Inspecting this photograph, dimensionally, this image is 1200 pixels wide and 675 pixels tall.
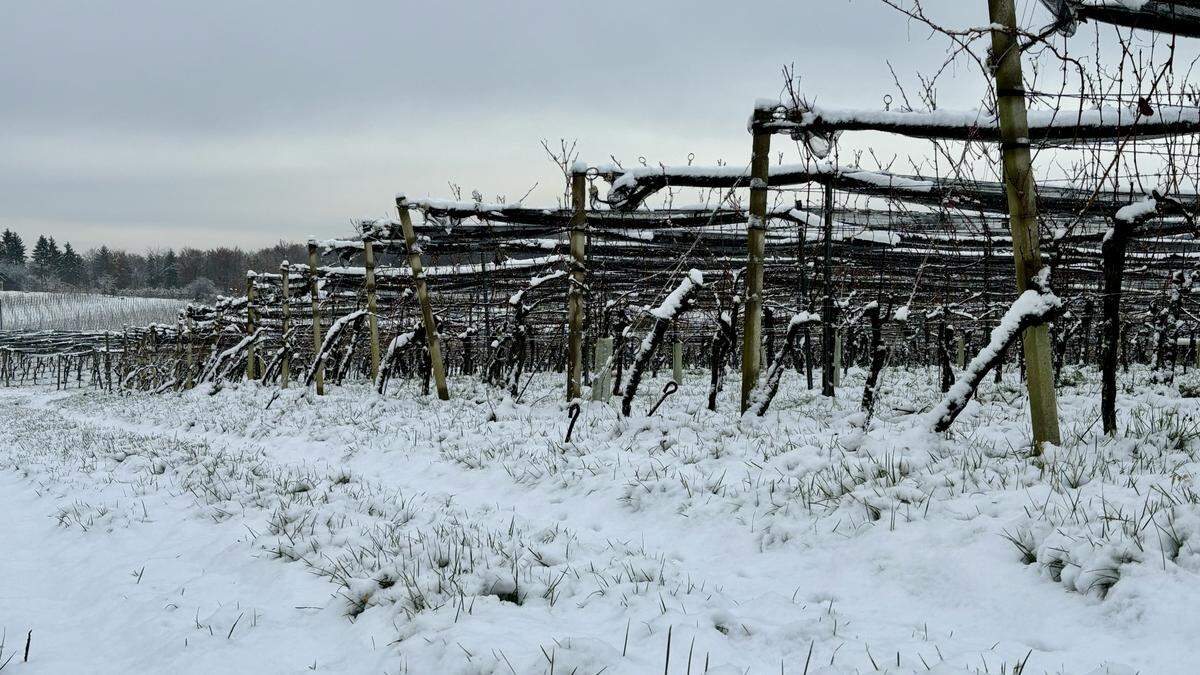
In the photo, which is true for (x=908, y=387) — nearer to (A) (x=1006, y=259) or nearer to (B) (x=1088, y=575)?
(A) (x=1006, y=259)

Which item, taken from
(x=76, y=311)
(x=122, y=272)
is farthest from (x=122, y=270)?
(x=76, y=311)

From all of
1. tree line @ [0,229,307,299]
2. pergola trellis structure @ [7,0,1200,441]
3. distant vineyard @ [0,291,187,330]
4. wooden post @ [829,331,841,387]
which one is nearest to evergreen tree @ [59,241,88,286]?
tree line @ [0,229,307,299]

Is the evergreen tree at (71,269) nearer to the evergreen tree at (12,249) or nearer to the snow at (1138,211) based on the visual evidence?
the evergreen tree at (12,249)

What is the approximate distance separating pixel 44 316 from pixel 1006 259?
12196cm

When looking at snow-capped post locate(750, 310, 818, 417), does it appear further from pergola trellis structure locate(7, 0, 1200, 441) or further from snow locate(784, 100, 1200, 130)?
snow locate(784, 100, 1200, 130)

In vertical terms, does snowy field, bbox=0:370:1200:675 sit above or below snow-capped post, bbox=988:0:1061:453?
below

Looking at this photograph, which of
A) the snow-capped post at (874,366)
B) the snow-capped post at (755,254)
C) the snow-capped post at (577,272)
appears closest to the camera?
the snow-capped post at (874,366)

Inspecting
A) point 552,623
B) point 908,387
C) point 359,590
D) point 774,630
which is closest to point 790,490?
point 774,630

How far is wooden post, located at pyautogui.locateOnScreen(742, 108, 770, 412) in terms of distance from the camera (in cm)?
791

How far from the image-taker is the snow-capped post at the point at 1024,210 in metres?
4.80

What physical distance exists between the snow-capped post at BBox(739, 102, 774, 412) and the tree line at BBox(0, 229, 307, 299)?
118m

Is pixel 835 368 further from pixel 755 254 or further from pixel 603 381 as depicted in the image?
pixel 755 254

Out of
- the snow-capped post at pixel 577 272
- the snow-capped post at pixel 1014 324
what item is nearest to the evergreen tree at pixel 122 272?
the snow-capped post at pixel 577 272

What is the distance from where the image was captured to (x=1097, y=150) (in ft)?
16.3
